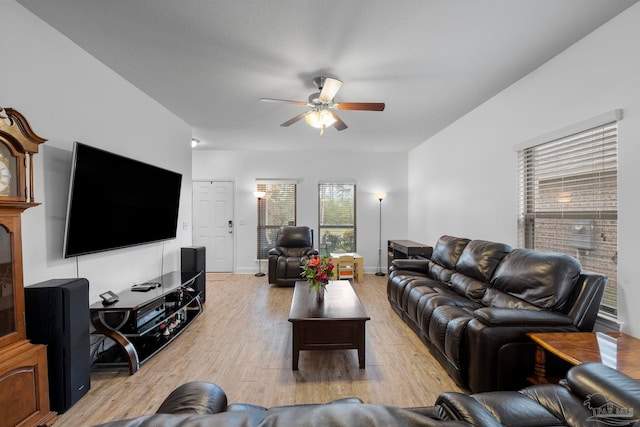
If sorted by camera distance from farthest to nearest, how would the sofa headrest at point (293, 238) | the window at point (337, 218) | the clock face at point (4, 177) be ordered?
the window at point (337, 218) < the sofa headrest at point (293, 238) < the clock face at point (4, 177)

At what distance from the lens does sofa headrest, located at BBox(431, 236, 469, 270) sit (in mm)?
3422

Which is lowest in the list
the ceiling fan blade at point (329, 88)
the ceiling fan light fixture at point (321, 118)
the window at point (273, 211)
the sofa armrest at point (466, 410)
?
the sofa armrest at point (466, 410)

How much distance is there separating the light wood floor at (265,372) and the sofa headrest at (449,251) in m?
0.96

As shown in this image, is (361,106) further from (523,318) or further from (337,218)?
(337,218)

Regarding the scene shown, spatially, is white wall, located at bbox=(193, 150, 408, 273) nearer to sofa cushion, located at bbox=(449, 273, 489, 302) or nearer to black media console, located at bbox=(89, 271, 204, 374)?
black media console, located at bbox=(89, 271, 204, 374)

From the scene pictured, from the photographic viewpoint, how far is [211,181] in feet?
20.1

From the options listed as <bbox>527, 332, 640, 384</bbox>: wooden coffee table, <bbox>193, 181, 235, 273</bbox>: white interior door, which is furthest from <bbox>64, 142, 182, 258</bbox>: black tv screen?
<bbox>527, 332, 640, 384</bbox>: wooden coffee table

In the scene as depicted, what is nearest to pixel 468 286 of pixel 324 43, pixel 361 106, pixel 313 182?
pixel 361 106

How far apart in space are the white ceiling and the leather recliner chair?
271 centimetres

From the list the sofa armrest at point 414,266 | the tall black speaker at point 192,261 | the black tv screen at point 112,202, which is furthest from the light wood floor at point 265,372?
the black tv screen at point 112,202

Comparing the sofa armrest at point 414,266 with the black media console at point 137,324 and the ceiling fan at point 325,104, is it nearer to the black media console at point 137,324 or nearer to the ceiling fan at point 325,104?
the ceiling fan at point 325,104

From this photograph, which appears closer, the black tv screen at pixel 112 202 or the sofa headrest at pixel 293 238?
the black tv screen at pixel 112 202

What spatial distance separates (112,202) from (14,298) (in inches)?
42.6

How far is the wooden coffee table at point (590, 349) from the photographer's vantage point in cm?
150
